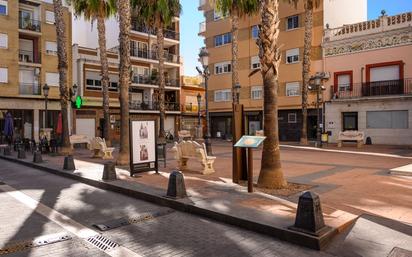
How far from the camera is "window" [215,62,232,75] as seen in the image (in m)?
38.7

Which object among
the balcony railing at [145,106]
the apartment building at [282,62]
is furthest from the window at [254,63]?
the balcony railing at [145,106]

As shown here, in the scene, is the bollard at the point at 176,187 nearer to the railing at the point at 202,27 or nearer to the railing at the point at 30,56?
the railing at the point at 30,56

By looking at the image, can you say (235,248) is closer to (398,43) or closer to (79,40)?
(398,43)

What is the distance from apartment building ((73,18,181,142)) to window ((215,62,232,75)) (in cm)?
607

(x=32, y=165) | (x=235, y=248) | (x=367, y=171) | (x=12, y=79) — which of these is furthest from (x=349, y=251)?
(x=12, y=79)

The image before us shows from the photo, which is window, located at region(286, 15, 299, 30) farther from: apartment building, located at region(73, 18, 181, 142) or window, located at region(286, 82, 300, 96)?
apartment building, located at region(73, 18, 181, 142)

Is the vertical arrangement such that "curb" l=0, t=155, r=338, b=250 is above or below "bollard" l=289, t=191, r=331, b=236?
below

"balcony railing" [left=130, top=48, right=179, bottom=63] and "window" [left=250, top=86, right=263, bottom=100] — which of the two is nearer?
"window" [left=250, top=86, right=263, bottom=100]

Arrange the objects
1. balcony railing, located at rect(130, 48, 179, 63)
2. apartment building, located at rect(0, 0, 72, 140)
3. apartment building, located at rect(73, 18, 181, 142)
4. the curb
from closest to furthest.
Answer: the curb
apartment building, located at rect(0, 0, 72, 140)
apartment building, located at rect(73, 18, 181, 142)
balcony railing, located at rect(130, 48, 179, 63)

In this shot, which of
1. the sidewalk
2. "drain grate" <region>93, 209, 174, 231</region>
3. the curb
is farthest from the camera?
"drain grate" <region>93, 209, 174, 231</region>

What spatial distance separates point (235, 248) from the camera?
5.14 m

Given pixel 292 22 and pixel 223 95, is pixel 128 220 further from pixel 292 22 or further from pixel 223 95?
pixel 223 95

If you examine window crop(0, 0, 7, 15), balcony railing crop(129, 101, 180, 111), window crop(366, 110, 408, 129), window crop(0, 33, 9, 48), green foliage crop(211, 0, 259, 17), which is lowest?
window crop(366, 110, 408, 129)

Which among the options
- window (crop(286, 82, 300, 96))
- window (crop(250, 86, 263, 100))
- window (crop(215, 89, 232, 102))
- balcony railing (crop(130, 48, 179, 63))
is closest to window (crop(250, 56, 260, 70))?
window (crop(250, 86, 263, 100))
